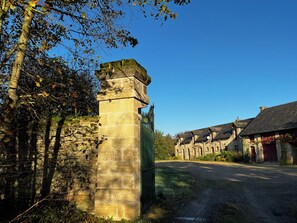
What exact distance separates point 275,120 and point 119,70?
2856cm

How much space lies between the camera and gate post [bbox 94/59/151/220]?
523 centimetres

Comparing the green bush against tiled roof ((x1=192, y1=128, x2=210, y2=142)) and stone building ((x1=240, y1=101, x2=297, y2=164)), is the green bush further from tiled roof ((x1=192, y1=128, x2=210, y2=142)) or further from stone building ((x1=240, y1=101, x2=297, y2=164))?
tiled roof ((x1=192, y1=128, x2=210, y2=142))

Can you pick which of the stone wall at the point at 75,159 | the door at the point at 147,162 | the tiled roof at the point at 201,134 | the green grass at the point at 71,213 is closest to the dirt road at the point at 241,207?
the green grass at the point at 71,213

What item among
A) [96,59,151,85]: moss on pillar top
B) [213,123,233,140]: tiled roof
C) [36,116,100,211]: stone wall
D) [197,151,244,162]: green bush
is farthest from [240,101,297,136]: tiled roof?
[36,116,100,211]: stone wall

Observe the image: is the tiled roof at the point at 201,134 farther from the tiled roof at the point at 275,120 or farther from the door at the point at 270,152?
the door at the point at 270,152

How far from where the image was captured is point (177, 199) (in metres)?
7.19

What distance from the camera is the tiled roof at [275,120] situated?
2738 centimetres

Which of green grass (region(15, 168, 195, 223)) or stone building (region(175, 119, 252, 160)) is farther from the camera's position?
stone building (region(175, 119, 252, 160))

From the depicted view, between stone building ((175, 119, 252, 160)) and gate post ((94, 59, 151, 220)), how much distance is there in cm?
3167

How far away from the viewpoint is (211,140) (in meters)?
42.6

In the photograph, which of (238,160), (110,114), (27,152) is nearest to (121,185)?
(110,114)

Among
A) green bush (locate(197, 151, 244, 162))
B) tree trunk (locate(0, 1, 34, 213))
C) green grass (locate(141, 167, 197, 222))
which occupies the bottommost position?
green grass (locate(141, 167, 197, 222))

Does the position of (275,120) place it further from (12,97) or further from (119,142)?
(12,97)

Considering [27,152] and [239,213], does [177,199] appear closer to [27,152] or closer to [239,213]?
[239,213]
